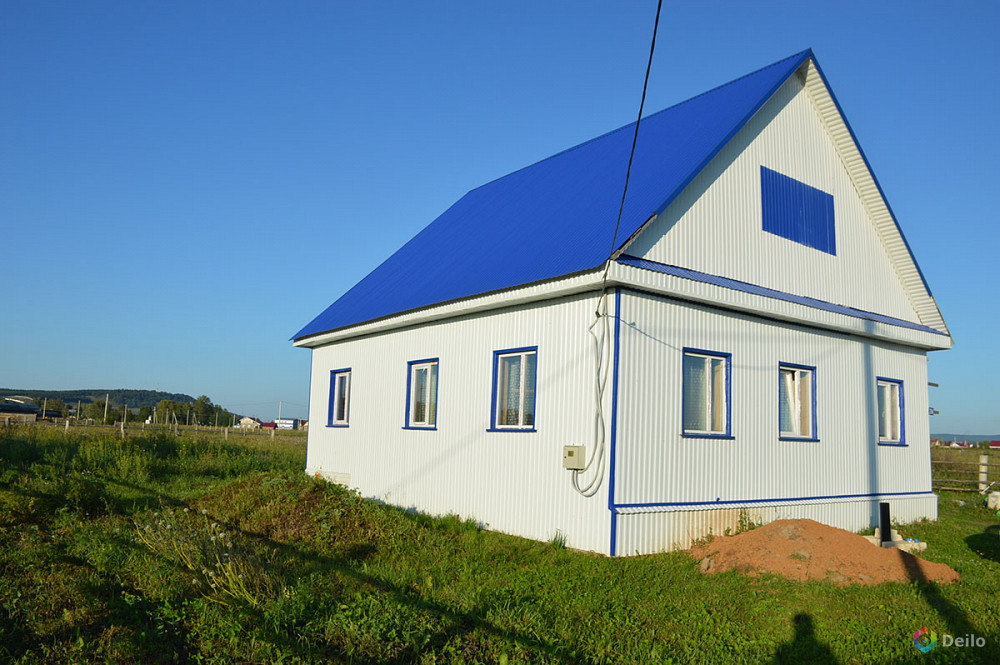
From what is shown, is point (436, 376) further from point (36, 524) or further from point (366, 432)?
point (36, 524)

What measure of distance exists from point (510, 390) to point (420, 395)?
118 inches

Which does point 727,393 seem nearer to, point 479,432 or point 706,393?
point 706,393

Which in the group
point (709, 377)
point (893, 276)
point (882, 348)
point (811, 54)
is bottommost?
point (709, 377)

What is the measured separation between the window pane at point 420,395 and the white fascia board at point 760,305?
5.49 meters

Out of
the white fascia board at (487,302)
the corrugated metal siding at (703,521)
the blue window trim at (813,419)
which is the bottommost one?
the corrugated metal siding at (703,521)

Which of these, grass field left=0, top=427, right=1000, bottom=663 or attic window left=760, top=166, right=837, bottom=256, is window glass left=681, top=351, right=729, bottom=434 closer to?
grass field left=0, top=427, right=1000, bottom=663

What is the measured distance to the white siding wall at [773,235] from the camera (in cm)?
1173

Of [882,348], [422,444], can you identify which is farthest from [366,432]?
[882,348]

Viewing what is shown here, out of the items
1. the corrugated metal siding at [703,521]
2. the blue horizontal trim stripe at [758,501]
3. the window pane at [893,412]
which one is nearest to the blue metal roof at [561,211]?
the blue horizontal trim stripe at [758,501]

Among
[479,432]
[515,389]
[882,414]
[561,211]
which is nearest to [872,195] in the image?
[882,414]

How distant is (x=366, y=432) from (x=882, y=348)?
1095 cm

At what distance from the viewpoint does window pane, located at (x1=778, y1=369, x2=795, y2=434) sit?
43.1ft

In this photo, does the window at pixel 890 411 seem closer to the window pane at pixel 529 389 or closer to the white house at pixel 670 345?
the white house at pixel 670 345

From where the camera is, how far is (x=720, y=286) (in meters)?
11.7
